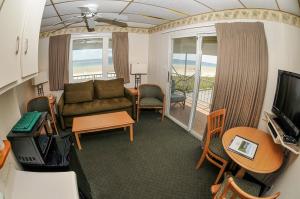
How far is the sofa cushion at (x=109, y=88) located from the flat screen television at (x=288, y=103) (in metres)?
3.19

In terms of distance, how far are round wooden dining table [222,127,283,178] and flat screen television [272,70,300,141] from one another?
287 millimetres

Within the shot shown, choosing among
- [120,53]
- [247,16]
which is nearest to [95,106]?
[120,53]

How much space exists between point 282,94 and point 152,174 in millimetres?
1880

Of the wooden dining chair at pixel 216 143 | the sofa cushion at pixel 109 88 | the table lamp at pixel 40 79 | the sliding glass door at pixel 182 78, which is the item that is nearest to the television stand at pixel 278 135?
the wooden dining chair at pixel 216 143

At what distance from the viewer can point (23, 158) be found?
146cm

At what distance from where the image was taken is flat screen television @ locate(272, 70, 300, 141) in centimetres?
159

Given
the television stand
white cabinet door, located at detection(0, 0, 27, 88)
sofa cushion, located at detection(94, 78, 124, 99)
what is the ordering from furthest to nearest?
sofa cushion, located at detection(94, 78, 124, 99)
the television stand
white cabinet door, located at detection(0, 0, 27, 88)

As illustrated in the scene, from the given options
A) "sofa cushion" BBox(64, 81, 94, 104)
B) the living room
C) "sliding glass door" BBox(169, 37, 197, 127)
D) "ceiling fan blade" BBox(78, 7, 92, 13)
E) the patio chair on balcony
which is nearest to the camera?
the living room

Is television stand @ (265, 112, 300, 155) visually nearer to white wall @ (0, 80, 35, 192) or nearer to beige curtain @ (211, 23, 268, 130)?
beige curtain @ (211, 23, 268, 130)

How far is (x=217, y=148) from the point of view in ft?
7.36

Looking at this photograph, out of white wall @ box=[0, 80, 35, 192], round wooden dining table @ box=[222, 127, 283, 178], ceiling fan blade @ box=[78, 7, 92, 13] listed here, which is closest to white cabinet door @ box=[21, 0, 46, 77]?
white wall @ box=[0, 80, 35, 192]

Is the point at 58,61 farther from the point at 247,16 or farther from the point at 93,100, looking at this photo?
the point at 247,16

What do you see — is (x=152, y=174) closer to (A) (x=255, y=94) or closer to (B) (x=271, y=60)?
(A) (x=255, y=94)

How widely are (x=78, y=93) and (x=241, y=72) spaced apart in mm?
3277
